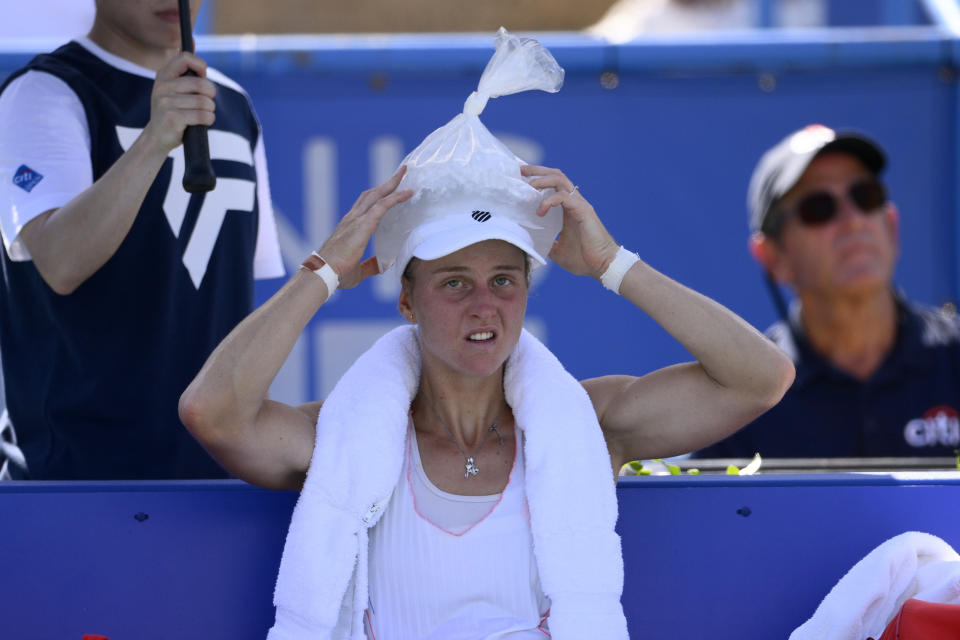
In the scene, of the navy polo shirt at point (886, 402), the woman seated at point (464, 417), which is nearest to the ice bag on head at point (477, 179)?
the woman seated at point (464, 417)

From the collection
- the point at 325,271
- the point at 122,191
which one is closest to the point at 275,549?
the point at 325,271

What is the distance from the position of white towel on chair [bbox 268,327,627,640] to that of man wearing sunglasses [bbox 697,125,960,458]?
4.98 feet

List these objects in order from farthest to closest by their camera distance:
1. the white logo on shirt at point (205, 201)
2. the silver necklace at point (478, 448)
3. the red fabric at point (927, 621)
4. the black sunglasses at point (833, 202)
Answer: the black sunglasses at point (833, 202), the white logo on shirt at point (205, 201), the silver necklace at point (478, 448), the red fabric at point (927, 621)

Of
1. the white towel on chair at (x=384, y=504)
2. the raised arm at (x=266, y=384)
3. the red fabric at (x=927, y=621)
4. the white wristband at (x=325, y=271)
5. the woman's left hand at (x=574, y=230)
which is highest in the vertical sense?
the woman's left hand at (x=574, y=230)

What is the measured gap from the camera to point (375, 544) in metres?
2.28

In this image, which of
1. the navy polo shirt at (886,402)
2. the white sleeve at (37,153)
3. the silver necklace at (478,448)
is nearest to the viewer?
the silver necklace at (478,448)

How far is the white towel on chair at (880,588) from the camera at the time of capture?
221 cm

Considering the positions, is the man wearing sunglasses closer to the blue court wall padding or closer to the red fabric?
the blue court wall padding

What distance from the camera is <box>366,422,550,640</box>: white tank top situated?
2217 mm

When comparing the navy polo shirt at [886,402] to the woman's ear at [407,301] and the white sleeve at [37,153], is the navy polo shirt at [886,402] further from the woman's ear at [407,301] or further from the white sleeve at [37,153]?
the white sleeve at [37,153]

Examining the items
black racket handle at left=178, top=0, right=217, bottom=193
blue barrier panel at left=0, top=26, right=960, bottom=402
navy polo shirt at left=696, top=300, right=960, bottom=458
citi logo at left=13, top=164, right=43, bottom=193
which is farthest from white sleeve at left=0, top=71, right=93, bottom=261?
navy polo shirt at left=696, top=300, right=960, bottom=458

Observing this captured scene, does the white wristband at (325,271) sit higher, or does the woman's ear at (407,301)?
the white wristband at (325,271)

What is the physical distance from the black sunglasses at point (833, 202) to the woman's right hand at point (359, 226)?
1.90 metres

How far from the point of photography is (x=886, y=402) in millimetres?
3848
